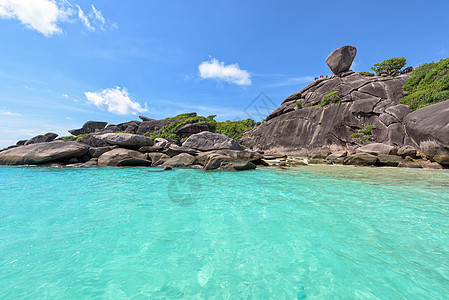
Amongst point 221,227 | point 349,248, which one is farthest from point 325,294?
point 221,227

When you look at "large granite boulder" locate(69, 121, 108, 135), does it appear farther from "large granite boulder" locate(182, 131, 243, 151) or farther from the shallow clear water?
the shallow clear water

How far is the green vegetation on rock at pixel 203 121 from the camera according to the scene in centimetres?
3072

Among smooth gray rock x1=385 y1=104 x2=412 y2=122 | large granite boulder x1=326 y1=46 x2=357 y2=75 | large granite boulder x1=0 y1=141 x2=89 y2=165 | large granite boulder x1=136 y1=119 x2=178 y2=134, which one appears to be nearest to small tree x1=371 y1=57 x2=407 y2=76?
large granite boulder x1=326 y1=46 x2=357 y2=75

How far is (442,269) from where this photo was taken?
6.72ft

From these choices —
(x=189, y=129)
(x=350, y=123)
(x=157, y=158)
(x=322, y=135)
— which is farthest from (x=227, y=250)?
(x=189, y=129)

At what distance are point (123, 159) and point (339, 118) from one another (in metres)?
23.8

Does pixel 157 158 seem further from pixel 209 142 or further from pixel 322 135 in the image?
pixel 322 135

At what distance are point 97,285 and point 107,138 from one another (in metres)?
16.7

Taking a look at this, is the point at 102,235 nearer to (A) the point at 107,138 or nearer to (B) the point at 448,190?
(B) the point at 448,190

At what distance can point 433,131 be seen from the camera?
11125mm

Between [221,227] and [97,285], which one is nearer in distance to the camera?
[97,285]

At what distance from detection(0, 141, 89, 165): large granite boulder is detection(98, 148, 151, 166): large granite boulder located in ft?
9.16

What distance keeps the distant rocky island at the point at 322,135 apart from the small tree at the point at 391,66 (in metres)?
0.14

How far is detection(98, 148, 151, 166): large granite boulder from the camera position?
45.2 feet
